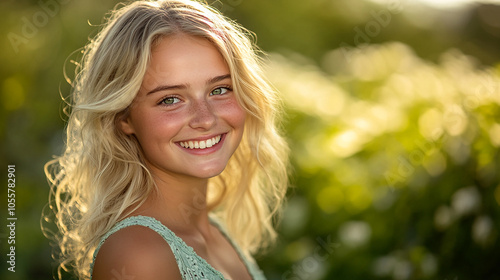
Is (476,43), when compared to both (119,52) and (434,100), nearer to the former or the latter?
(434,100)

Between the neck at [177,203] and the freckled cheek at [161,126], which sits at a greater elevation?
the freckled cheek at [161,126]

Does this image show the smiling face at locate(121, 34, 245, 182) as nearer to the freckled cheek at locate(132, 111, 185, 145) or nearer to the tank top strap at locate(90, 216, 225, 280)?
the freckled cheek at locate(132, 111, 185, 145)

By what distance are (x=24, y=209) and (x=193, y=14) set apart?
2140 mm

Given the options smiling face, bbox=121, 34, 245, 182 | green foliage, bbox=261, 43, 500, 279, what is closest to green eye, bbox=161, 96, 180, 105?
smiling face, bbox=121, 34, 245, 182

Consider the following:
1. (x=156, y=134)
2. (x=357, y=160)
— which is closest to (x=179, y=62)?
(x=156, y=134)

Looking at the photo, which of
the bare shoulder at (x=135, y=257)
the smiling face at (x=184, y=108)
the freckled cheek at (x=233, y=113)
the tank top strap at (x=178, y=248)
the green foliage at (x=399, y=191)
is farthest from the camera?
the green foliage at (x=399, y=191)

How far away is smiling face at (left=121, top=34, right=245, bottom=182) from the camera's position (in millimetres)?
1942

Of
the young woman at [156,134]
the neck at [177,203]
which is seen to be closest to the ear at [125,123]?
the young woman at [156,134]

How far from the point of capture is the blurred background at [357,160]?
3.07 m

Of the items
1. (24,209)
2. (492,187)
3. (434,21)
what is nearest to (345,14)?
(434,21)

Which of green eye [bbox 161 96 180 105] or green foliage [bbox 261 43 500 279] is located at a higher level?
green eye [bbox 161 96 180 105]

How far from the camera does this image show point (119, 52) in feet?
6.45

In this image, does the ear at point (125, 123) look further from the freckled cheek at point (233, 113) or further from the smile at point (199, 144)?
the freckled cheek at point (233, 113)

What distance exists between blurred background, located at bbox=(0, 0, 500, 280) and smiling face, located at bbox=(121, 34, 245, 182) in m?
0.72
